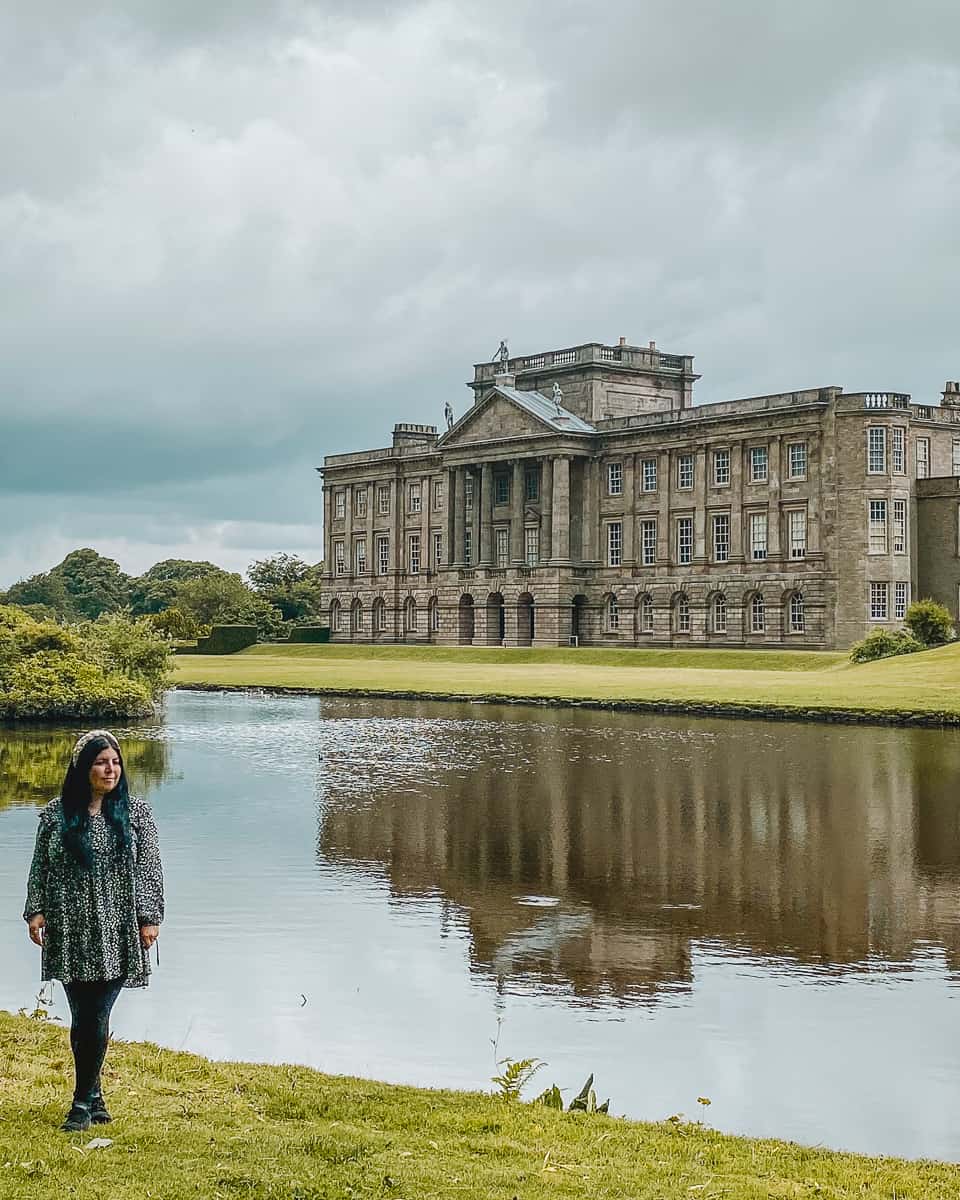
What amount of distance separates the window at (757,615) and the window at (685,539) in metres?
5.52

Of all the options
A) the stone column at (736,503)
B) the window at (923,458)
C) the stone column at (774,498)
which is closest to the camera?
the window at (923,458)

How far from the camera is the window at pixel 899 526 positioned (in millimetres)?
85125

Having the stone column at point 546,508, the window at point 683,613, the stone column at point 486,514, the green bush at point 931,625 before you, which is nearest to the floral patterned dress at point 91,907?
the green bush at point 931,625

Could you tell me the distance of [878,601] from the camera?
279 ft

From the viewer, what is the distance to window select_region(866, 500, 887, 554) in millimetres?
84938

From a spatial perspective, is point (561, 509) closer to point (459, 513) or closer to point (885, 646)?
point (459, 513)

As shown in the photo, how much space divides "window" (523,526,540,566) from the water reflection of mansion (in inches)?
2775

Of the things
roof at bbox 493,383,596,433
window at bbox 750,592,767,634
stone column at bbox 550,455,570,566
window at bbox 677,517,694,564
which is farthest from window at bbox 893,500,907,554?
stone column at bbox 550,455,570,566

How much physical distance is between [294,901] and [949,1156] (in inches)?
390

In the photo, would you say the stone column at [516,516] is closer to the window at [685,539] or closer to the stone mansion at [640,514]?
the stone mansion at [640,514]

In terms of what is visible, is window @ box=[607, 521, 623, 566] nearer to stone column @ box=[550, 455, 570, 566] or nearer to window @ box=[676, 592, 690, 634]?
stone column @ box=[550, 455, 570, 566]

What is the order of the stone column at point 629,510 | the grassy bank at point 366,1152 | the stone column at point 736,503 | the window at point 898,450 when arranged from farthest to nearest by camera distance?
1. the stone column at point 629,510
2. the stone column at point 736,503
3. the window at point 898,450
4. the grassy bank at point 366,1152

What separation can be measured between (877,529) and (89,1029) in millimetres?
78925

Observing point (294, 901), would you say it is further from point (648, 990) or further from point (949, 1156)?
point (949, 1156)
